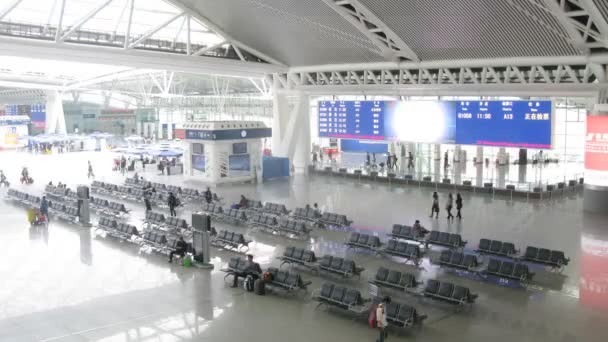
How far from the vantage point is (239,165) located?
33.2 meters

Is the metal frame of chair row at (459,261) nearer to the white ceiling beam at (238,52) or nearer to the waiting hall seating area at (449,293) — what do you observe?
the waiting hall seating area at (449,293)

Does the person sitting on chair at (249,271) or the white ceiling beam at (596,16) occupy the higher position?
the white ceiling beam at (596,16)

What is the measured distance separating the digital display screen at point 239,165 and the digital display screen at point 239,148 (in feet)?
0.77

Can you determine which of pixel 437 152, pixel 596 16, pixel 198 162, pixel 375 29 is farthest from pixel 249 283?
pixel 437 152

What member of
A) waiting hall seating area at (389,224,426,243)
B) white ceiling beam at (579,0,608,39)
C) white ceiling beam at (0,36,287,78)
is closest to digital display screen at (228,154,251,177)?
white ceiling beam at (0,36,287,78)

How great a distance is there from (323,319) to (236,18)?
19148mm

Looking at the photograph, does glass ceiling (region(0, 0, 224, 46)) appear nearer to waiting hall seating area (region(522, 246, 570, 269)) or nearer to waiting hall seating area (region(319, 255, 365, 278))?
waiting hall seating area (region(319, 255, 365, 278))

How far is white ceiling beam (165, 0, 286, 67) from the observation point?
2810 cm

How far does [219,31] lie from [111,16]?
18.2 feet

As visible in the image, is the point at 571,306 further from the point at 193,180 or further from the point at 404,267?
the point at 193,180

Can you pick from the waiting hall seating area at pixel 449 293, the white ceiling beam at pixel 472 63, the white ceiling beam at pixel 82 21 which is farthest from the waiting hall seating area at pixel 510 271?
the white ceiling beam at pixel 82 21

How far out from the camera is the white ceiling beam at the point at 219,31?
2810cm

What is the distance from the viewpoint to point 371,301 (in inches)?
475

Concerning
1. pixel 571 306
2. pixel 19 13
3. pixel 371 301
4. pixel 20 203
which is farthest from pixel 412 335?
pixel 19 13
